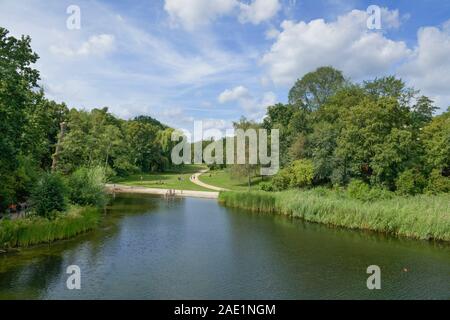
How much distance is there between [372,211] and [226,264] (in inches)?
530

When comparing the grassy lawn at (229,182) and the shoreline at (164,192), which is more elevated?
the grassy lawn at (229,182)

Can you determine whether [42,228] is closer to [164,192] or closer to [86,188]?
[86,188]

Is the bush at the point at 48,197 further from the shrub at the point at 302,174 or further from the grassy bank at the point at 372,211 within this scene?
the shrub at the point at 302,174

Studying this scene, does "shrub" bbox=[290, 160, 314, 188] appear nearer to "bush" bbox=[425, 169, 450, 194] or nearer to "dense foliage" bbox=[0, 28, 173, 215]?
"bush" bbox=[425, 169, 450, 194]

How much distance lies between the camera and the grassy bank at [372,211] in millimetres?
23272

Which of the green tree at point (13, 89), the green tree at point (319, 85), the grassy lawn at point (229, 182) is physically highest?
the green tree at point (319, 85)

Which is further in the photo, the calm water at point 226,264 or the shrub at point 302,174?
the shrub at point 302,174

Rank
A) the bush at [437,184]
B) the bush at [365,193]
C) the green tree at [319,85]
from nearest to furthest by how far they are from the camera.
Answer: the bush at [365,193] < the bush at [437,184] < the green tree at [319,85]

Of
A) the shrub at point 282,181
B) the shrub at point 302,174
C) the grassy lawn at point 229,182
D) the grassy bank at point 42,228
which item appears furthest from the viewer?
the grassy lawn at point 229,182

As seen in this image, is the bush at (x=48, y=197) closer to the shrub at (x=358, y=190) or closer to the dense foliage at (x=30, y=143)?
the dense foliage at (x=30, y=143)

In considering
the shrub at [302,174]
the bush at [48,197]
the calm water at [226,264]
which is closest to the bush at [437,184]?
the calm water at [226,264]

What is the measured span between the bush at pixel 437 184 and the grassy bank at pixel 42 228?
27450 millimetres

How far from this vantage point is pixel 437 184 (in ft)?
105
